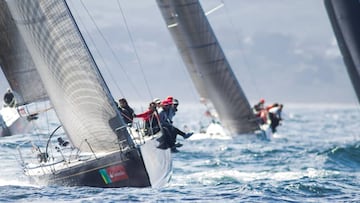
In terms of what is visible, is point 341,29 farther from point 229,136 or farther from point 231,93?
point 229,136

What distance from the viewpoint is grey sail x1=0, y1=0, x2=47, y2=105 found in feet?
45.0

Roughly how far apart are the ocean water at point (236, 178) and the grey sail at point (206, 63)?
2.20 meters

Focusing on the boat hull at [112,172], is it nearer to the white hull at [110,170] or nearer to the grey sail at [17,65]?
the white hull at [110,170]

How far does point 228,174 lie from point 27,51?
231 inches

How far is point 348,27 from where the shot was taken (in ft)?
48.6

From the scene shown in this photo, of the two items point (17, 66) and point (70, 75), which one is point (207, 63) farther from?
point (70, 75)

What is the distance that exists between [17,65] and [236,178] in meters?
5.35

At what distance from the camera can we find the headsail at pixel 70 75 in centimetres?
1262

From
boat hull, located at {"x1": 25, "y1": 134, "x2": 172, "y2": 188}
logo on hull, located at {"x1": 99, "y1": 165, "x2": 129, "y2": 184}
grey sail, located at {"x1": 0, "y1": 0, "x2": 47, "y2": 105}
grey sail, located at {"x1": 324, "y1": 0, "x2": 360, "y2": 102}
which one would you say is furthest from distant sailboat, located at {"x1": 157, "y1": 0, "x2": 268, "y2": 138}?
logo on hull, located at {"x1": 99, "y1": 165, "x2": 129, "y2": 184}

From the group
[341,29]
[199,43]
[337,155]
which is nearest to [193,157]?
[337,155]

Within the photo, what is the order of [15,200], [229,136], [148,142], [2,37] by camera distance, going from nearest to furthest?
[15,200], [148,142], [2,37], [229,136]

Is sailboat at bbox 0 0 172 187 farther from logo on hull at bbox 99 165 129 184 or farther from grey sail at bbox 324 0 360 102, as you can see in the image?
grey sail at bbox 324 0 360 102

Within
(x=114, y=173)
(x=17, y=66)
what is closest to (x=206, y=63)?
(x=17, y=66)

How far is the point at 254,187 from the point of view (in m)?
13.4
